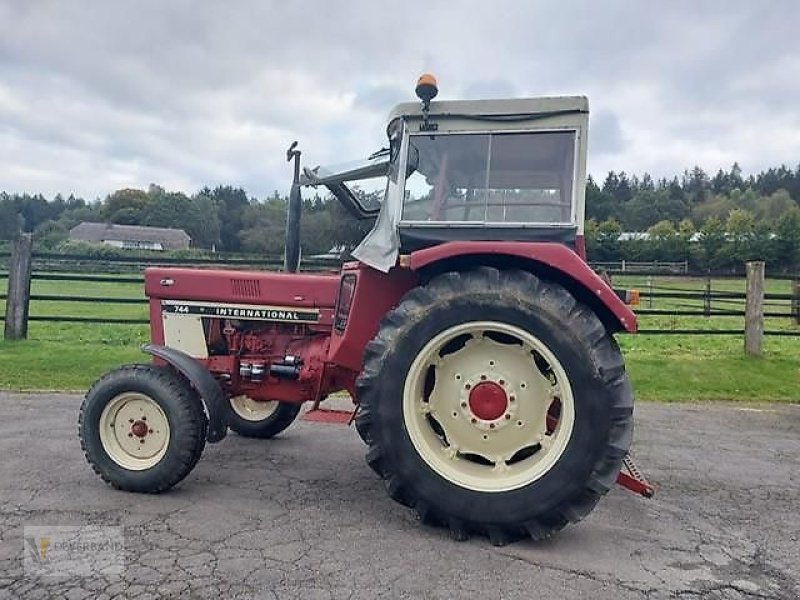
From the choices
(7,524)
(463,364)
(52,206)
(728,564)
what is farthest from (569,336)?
(52,206)

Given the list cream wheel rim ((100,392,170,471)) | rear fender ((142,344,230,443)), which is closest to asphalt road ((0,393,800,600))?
cream wheel rim ((100,392,170,471))

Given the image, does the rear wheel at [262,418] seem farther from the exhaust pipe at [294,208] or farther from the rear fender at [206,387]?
the exhaust pipe at [294,208]

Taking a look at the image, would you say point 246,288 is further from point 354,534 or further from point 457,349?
point 354,534

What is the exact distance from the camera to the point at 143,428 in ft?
13.5

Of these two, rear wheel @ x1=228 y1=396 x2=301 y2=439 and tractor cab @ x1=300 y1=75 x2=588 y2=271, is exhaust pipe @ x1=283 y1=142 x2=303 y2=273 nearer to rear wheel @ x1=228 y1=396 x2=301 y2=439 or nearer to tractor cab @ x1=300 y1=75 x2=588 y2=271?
tractor cab @ x1=300 y1=75 x2=588 y2=271

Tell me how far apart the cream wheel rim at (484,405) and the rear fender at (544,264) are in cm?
39

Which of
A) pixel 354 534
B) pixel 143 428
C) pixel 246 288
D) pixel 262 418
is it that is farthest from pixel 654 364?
pixel 143 428

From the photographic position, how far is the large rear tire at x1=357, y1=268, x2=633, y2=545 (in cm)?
334

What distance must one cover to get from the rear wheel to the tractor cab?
6.66 ft

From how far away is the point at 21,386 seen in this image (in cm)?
749

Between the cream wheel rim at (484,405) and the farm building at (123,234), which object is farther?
the farm building at (123,234)

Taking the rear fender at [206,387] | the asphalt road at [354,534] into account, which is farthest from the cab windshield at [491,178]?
the asphalt road at [354,534]

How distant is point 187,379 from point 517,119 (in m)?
2.58

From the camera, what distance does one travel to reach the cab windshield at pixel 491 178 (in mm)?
3801
